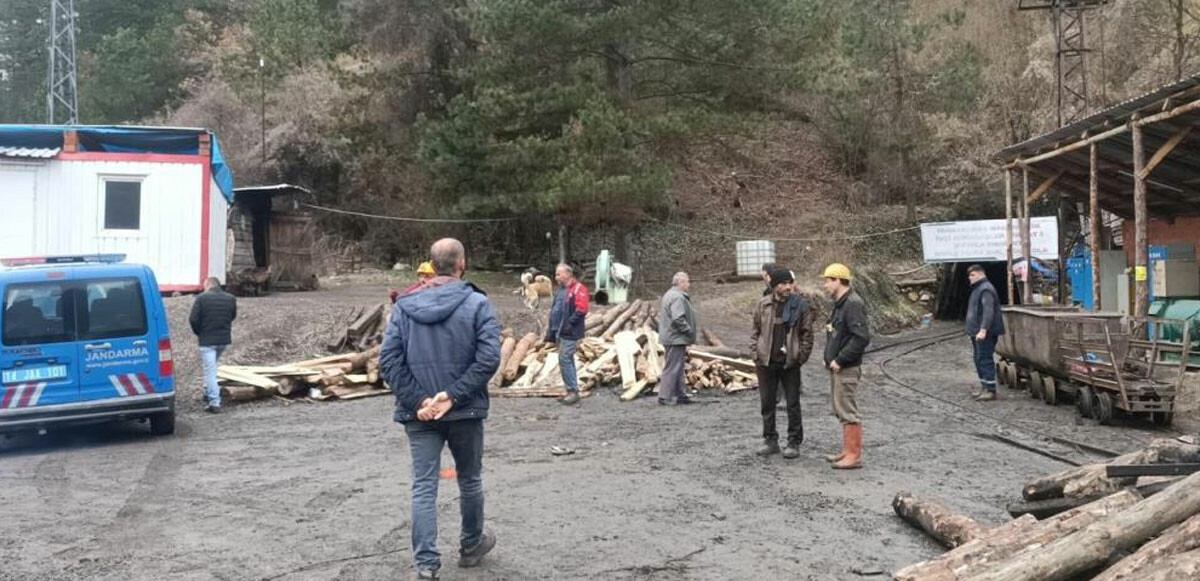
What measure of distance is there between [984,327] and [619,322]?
6.49m

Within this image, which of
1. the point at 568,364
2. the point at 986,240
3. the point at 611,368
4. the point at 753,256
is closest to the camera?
the point at 568,364

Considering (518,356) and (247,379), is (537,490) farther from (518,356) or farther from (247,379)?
(247,379)

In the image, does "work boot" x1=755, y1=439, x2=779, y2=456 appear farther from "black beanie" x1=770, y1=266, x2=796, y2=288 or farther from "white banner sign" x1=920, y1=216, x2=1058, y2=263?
"white banner sign" x1=920, y1=216, x2=1058, y2=263

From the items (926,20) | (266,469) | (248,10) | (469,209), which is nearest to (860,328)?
(266,469)

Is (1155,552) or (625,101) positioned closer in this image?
(1155,552)

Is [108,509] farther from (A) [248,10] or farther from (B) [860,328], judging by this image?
(A) [248,10]

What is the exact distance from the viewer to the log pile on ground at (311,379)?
13031 mm

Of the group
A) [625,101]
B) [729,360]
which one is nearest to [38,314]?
[729,360]

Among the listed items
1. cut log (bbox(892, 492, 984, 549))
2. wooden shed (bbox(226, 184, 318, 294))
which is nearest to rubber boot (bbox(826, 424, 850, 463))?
cut log (bbox(892, 492, 984, 549))

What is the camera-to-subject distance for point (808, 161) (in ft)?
123

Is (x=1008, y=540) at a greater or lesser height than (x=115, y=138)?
lesser

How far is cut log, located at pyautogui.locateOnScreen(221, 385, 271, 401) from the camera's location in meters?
12.9

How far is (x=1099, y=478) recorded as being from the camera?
5.66 m

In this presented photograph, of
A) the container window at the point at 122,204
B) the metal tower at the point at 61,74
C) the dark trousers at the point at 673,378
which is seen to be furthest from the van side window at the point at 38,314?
the metal tower at the point at 61,74
